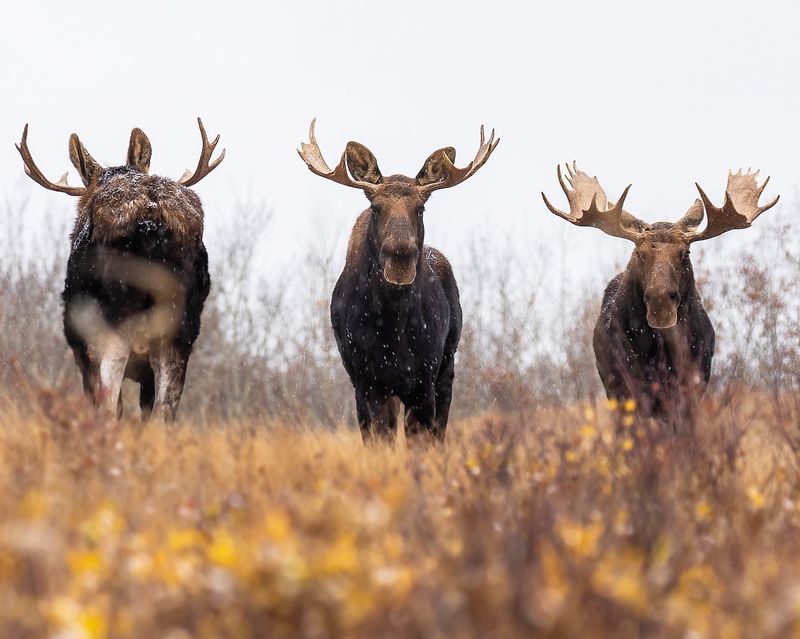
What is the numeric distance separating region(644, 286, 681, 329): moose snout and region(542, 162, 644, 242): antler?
0.78 meters

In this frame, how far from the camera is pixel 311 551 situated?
3088mm

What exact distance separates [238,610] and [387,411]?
564 centimetres

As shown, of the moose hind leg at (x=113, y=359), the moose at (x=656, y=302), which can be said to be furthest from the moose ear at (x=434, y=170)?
the moose hind leg at (x=113, y=359)

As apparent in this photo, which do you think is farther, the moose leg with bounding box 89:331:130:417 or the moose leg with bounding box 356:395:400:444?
the moose leg with bounding box 356:395:400:444

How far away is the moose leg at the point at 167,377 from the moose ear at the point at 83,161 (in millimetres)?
1733

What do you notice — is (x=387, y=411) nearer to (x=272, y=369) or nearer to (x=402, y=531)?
(x=402, y=531)

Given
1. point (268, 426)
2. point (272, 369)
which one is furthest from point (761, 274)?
point (268, 426)

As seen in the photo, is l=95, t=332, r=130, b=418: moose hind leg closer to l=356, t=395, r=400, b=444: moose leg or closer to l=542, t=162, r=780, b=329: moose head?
l=356, t=395, r=400, b=444: moose leg

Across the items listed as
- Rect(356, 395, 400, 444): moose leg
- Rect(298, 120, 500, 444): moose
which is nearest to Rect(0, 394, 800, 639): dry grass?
Rect(356, 395, 400, 444): moose leg

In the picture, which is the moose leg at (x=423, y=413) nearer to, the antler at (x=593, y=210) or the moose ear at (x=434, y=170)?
the moose ear at (x=434, y=170)

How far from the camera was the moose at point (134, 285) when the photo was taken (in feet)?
25.0

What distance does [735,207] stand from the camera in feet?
34.6

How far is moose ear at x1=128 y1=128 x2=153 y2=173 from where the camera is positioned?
346 inches

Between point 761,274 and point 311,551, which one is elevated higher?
point 761,274
